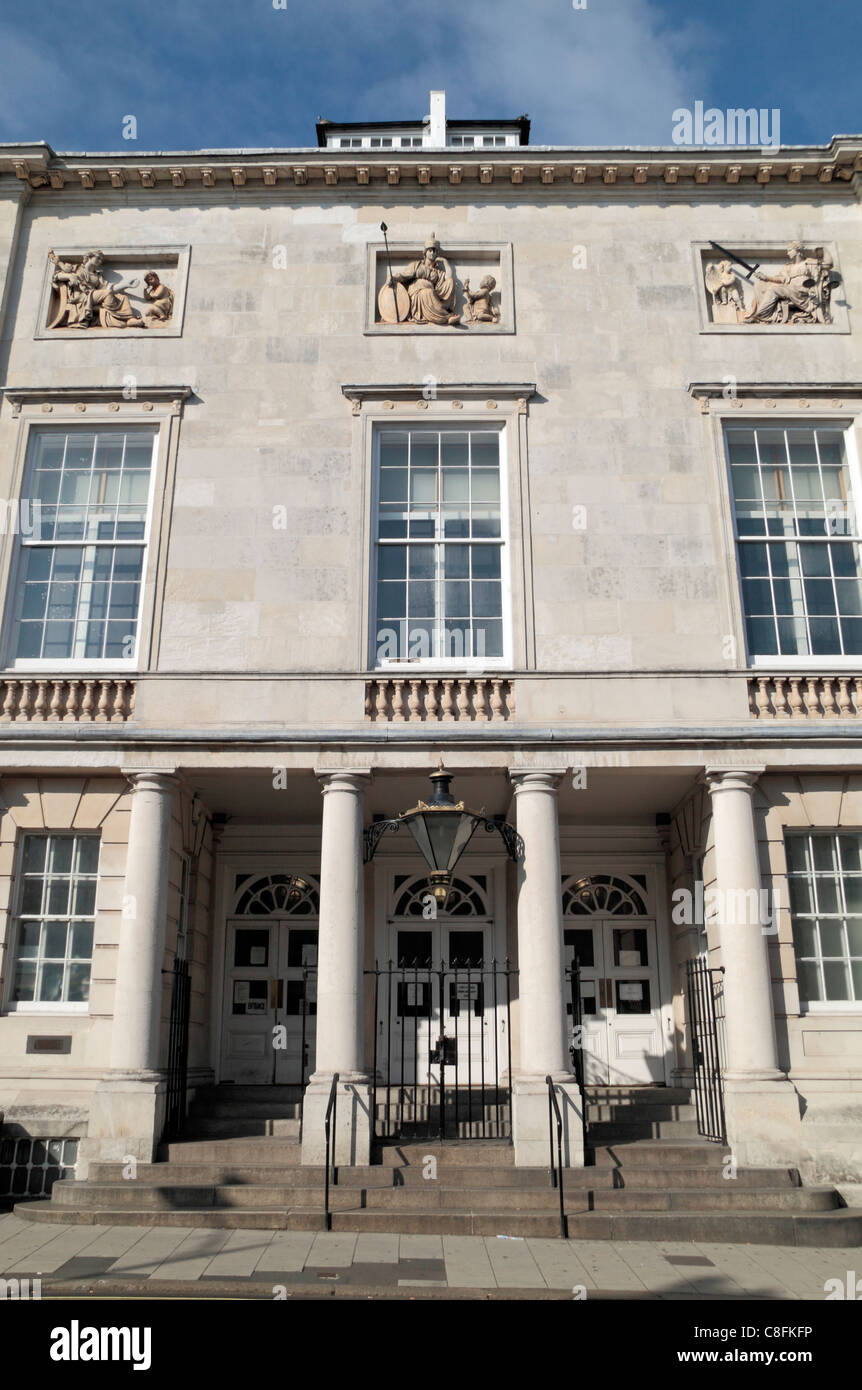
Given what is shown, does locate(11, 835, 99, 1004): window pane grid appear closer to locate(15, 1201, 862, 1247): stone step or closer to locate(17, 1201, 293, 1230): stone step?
locate(17, 1201, 293, 1230): stone step

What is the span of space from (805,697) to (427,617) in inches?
182

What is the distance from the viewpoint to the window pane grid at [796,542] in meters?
13.4

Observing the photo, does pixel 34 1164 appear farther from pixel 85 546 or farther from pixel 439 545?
pixel 439 545

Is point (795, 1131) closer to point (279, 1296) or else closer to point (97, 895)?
point (279, 1296)

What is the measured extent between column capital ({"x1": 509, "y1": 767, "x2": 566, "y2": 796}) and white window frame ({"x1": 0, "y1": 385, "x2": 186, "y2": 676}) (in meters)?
4.61

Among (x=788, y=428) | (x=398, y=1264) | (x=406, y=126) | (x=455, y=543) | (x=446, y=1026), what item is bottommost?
(x=398, y=1264)

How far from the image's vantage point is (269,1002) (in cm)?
1474

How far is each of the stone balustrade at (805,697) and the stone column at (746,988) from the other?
907mm

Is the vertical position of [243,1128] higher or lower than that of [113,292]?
Result: lower

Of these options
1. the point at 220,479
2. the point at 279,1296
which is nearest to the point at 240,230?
the point at 220,479

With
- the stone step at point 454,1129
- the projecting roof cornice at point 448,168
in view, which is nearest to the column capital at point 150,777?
the stone step at point 454,1129

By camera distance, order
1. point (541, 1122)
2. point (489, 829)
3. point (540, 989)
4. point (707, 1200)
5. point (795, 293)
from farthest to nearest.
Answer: point (795, 293), point (489, 829), point (540, 989), point (541, 1122), point (707, 1200)

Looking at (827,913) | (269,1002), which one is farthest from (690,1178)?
(269,1002)

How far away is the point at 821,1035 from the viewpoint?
11.9m
